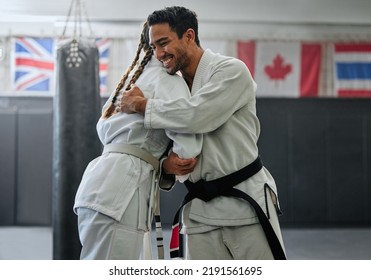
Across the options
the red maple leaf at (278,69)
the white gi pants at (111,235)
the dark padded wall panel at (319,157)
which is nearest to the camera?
the white gi pants at (111,235)

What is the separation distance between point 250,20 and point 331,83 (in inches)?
56.9

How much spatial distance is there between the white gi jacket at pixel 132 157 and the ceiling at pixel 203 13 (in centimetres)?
250

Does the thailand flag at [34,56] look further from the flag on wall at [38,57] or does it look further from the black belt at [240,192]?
the black belt at [240,192]

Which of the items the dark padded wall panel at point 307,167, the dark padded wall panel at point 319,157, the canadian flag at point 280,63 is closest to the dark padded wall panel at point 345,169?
the dark padded wall panel at point 319,157

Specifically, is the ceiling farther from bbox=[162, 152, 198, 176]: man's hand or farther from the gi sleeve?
bbox=[162, 152, 198, 176]: man's hand

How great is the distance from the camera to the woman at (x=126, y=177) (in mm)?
1199

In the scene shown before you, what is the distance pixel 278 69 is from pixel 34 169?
3180 mm

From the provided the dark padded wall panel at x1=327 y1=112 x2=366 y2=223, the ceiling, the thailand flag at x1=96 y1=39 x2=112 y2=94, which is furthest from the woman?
the dark padded wall panel at x1=327 y1=112 x2=366 y2=223

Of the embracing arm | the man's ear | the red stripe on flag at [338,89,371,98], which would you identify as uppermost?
the red stripe on flag at [338,89,371,98]

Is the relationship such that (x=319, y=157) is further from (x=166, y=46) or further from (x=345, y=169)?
(x=166, y=46)

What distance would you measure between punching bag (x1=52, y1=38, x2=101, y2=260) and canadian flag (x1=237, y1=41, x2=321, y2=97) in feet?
9.34

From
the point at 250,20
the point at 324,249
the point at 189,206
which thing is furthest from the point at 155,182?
the point at 250,20

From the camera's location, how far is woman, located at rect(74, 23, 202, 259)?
3.93 ft
